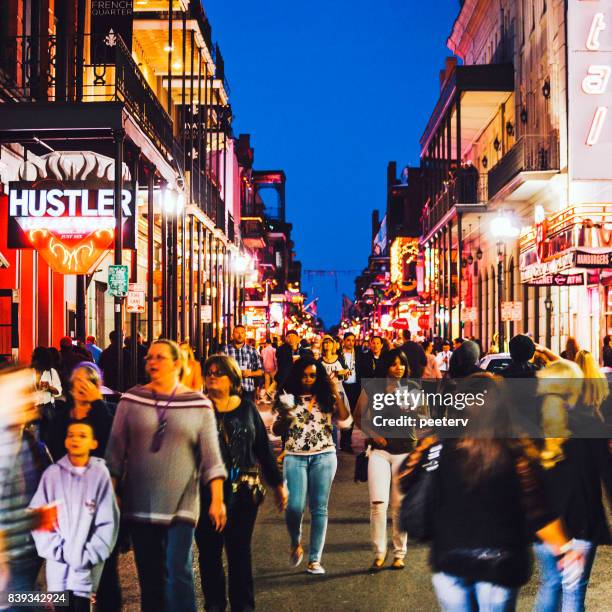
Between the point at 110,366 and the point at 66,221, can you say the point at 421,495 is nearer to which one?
the point at 66,221

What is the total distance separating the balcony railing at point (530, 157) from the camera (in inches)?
1105

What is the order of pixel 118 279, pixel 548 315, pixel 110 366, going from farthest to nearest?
pixel 548 315
pixel 110 366
pixel 118 279

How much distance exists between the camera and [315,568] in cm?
746

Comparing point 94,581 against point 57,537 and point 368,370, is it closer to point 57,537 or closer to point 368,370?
point 57,537

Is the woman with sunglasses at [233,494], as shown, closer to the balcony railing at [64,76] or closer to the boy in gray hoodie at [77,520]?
the boy in gray hoodie at [77,520]

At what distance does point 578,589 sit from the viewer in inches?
203

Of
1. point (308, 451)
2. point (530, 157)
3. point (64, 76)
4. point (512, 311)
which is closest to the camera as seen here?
point (308, 451)

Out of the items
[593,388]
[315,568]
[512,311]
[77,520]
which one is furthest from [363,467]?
[512,311]

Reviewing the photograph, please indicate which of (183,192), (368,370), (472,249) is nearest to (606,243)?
(368,370)

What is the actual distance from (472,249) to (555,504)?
42.5 m

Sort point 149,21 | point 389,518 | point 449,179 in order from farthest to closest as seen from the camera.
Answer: point 449,179 < point 149,21 < point 389,518

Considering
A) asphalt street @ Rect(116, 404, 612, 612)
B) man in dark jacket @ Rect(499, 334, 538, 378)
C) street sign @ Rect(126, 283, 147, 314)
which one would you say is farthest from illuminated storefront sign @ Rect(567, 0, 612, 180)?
asphalt street @ Rect(116, 404, 612, 612)

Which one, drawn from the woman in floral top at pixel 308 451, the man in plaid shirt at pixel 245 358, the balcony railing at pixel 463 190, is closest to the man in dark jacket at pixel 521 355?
the woman in floral top at pixel 308 451

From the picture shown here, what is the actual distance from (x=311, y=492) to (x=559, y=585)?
2811mm
